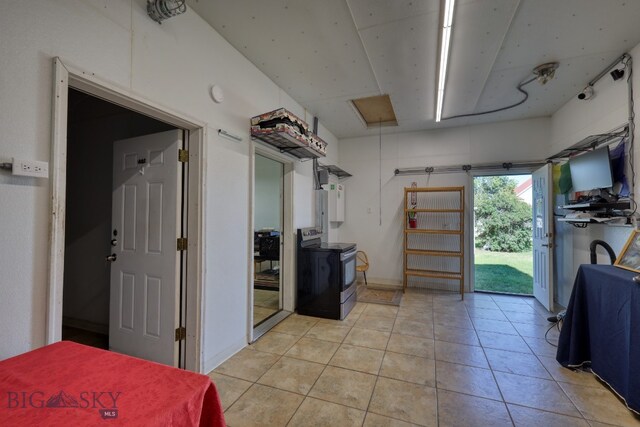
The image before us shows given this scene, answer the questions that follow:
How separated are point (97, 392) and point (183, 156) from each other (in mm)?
1855

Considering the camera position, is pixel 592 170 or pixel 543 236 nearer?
pixel 592 170

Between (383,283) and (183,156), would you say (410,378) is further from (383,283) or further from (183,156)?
(383,283)

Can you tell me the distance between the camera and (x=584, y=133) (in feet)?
Result: 11.0

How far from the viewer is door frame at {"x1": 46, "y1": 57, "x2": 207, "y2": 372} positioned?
1.30 m

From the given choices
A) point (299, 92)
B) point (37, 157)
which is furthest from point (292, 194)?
point (37, 157)

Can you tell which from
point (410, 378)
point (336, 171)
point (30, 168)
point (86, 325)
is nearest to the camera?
point (30, 168)

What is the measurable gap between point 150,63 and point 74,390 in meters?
1.89

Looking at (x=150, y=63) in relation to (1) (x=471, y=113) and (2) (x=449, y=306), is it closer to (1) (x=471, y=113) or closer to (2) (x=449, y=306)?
(1) (x=471, y=113)

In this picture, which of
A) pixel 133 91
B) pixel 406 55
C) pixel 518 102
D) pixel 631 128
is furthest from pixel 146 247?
pixel 518 102

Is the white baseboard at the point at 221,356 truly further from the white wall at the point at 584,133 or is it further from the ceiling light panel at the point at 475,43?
the white wall at the point at 584,133

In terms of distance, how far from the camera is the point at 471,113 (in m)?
4.08

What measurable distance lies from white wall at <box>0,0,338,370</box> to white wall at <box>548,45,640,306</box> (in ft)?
12.0

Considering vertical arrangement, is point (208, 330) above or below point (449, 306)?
above

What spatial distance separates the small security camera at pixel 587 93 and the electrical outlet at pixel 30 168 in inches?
199
